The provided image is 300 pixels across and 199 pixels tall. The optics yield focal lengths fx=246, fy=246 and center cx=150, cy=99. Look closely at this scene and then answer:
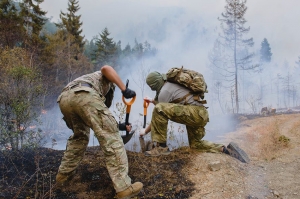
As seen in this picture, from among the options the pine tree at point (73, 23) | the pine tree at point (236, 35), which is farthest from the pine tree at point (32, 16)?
the pine tree at point (236, 35)

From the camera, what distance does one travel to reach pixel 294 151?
434 centimetres

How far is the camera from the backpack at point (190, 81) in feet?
12.4

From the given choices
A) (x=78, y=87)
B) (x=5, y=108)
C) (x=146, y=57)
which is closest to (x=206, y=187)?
(x=78, y=87)

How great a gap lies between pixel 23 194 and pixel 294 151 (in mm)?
A: 4266

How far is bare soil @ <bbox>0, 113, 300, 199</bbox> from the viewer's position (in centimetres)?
279

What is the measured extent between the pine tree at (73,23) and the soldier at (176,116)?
81.5 feet

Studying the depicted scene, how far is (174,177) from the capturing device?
3.17 meters

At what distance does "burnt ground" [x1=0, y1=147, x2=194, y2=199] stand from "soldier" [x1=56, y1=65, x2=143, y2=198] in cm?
27

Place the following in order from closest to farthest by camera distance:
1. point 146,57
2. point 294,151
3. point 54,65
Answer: point 294,151 → point 54,65 → point 146,57

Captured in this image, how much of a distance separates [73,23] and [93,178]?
2703 cm

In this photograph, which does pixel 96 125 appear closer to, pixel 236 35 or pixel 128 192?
pixel 128 192

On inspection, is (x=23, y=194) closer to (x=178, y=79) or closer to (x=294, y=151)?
(x=178, y=79)

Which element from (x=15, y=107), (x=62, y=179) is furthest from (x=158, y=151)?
(x=15, y=107)

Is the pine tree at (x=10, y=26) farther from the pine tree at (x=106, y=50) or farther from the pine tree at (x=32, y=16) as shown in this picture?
the pine tree at (x=106, y=50)
